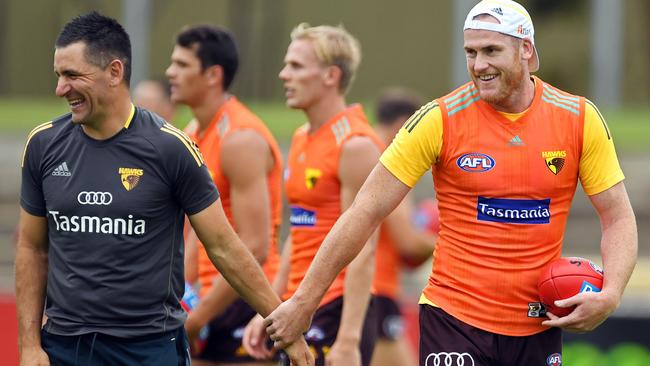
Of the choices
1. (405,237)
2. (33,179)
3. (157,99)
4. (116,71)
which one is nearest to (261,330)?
(33,179)

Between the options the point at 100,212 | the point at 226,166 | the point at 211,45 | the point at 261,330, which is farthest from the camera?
the point at 211,45

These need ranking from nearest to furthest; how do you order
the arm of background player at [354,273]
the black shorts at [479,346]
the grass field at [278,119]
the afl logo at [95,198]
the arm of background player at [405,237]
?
the afl logo at [95,198] → the black shorts at [479,346] → the arm of background player at [354,273] → the arm of background player at [405,237] → the grass field at [278,119]

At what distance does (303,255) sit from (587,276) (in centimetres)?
214

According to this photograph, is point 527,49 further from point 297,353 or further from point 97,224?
point 97,224

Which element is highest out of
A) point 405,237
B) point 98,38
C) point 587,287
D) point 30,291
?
point 98,38

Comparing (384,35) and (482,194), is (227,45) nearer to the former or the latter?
(482,194)

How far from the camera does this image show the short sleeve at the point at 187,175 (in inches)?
218

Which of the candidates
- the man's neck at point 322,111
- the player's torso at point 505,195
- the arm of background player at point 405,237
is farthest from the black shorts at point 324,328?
the arm of background player at point 405,237

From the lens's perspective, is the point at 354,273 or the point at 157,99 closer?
the point at 354,273

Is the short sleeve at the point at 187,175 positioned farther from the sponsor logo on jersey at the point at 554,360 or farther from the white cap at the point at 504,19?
the sponsor logo on jersey at the point at 554,360

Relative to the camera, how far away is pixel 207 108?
7648 mm

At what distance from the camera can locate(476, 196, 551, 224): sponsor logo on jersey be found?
5688 mm

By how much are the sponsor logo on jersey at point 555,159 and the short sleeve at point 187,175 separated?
1.54 meters

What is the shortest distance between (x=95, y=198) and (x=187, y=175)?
418mm
